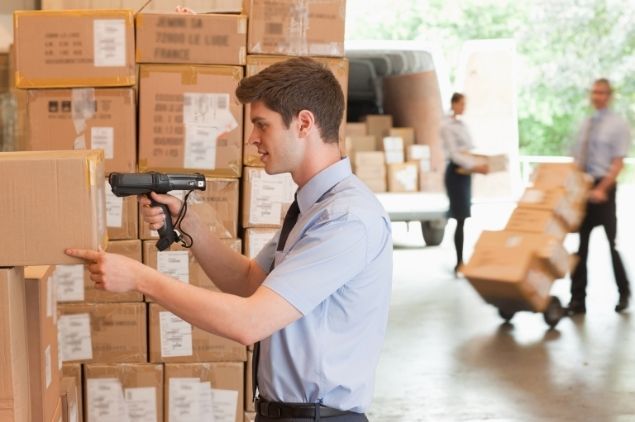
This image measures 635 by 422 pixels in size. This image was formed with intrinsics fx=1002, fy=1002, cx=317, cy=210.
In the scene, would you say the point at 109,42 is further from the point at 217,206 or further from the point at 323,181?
the point at 323,181

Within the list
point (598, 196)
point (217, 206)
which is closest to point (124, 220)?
point (217, 206)

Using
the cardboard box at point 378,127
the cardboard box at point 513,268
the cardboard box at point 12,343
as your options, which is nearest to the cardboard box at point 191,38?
the cardboard box at point 12,343

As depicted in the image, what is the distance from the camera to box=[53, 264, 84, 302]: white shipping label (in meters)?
3.95

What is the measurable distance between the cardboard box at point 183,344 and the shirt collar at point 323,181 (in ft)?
6.10

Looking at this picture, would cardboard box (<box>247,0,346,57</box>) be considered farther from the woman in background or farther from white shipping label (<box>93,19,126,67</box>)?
the woman in background

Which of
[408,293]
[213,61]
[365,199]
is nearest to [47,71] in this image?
[213,61]

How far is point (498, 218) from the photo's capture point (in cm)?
1252

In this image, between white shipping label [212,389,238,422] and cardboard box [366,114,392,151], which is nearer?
white shipping label [212,389,238,422]

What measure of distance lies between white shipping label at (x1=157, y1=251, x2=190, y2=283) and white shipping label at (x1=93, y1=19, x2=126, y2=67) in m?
0.76

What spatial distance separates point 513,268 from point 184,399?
301 cm

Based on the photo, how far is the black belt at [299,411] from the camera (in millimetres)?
2156

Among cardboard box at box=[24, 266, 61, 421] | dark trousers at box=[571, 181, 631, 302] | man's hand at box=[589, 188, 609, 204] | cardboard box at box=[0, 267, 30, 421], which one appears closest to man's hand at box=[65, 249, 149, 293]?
cardboard box at box=[0, 267, 30, 421]

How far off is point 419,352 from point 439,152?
196 inches

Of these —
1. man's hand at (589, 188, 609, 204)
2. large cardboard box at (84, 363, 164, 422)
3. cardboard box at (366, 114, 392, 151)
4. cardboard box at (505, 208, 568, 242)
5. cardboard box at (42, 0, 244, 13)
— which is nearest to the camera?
large cardboard box at (84, 363, 164, 422)
